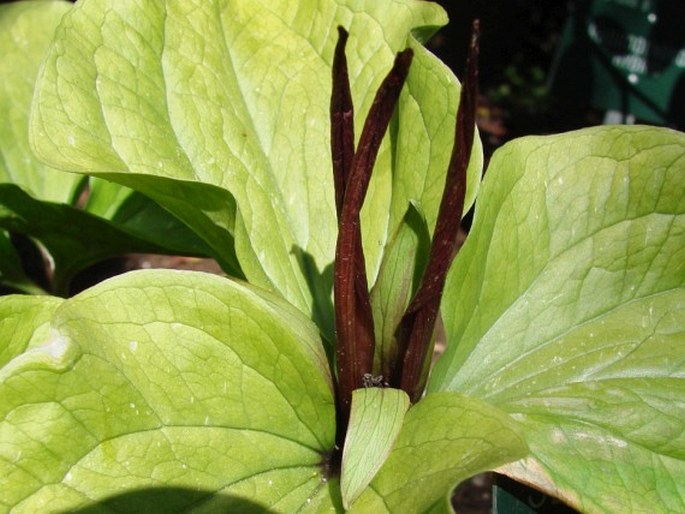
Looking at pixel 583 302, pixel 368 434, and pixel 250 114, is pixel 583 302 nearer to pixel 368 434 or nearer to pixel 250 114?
pixel 368 434

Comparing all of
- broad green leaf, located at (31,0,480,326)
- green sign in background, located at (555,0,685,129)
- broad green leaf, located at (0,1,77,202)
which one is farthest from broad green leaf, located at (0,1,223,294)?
green sign in background, located at (555,0,685,129)

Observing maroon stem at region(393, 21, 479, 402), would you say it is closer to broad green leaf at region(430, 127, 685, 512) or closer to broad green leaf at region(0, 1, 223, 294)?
broad green leaf at region(430, 127, 685, 512)

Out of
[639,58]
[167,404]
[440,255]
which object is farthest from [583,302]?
[639,58]

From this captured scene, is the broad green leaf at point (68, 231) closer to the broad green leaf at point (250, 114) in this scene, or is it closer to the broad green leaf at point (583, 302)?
the broad green leaf at point (250, 114)

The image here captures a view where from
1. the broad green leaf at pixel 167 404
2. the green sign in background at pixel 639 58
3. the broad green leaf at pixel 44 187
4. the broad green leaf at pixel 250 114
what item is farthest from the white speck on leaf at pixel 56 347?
the green sign in background at pixel 639 58

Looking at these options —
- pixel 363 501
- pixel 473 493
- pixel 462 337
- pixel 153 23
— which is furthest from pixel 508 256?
pixel 473 493

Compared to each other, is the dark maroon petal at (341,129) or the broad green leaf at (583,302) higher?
the dark maroon petal at (341,129)
